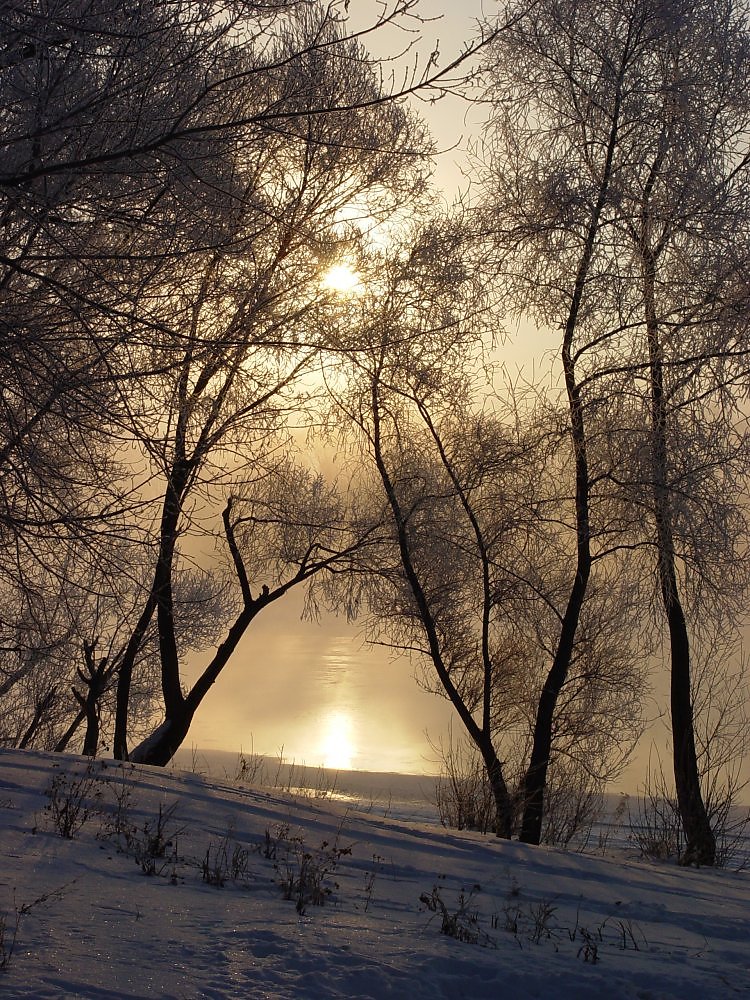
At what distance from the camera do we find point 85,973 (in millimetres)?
3107

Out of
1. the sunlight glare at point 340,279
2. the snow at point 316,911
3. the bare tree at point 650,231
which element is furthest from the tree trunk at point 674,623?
the sunlight glare at point 340,279

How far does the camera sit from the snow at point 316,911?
3340 mm

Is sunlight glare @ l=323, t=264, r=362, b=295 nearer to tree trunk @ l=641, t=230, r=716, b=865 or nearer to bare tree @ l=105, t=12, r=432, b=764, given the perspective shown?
bare tree @ l=105, t=12, r=432, b=764

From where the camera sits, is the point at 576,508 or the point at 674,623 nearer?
the point at 576,508

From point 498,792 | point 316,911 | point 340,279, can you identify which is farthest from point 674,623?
point 316,911

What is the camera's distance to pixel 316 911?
4.30 meters

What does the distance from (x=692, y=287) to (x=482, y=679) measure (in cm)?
618

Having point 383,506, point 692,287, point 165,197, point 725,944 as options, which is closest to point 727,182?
point 692,287

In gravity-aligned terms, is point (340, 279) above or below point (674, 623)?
above

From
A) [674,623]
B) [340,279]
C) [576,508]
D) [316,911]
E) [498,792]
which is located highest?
[340,279]

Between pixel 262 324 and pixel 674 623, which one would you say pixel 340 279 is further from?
pixel 674 623

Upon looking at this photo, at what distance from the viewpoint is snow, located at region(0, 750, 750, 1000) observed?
3.34 meters

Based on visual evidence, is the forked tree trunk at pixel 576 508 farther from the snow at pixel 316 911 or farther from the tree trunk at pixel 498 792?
the snow at pixel 316 911

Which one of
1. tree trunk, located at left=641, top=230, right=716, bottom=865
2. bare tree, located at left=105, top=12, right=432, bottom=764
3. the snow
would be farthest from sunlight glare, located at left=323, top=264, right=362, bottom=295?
the snow
